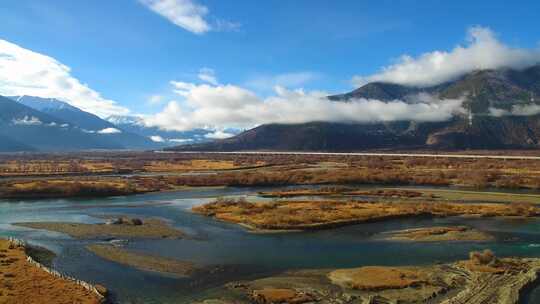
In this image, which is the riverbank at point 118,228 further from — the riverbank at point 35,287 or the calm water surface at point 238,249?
the riverbank at point 35,287

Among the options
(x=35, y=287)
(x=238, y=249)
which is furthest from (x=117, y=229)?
(x=35, y=287)

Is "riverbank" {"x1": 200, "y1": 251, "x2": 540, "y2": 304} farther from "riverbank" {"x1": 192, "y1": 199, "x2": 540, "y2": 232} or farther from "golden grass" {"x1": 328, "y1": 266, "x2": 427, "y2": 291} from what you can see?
"riverbank" {"x1": 192, "y1": 199, "x2": 540, "y2": 232}

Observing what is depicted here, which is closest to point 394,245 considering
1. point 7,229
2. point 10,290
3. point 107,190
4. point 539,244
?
point 539,244

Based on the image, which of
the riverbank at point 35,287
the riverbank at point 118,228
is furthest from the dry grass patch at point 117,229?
the riverbank at point 35,287

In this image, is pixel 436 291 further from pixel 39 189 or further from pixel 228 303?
pixel 39 189

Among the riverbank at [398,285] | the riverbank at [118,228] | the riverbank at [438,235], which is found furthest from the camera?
the riverbank at [118,228]

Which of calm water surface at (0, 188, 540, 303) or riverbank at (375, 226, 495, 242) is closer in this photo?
calm water surface at (0, 188, 540, 303)

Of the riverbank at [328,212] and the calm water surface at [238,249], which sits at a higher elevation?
the riverbank at [328,212]

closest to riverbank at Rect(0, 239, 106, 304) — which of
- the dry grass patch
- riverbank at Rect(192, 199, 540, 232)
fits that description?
the dry grass patch
